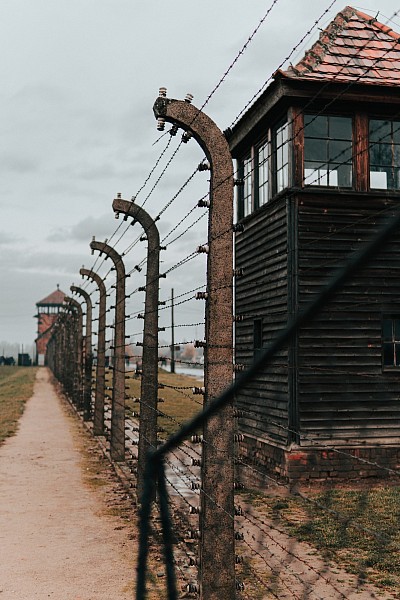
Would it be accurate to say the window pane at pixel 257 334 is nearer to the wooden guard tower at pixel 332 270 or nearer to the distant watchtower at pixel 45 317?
the wooden guard tower at pixel 332 270

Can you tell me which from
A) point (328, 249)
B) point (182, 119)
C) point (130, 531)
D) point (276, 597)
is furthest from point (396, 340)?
point (182, 119)

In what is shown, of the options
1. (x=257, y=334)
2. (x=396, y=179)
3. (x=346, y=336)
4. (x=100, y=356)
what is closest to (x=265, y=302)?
(x=257, y=334)

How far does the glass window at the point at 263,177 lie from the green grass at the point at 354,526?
5666 mm

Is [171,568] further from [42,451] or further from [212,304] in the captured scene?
[42,451]

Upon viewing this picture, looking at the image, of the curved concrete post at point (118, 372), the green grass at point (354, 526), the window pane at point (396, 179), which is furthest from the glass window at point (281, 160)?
the green grass at point (354, 526)

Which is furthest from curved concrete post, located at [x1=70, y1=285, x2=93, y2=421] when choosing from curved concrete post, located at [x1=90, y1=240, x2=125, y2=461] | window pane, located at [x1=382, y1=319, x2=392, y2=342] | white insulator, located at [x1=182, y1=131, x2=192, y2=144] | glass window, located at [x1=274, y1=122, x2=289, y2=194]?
white insulator, located at [x1=182, y1=131, x2=192, y2=144]

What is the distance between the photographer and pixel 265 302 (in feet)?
41.6

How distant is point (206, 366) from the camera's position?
5.27m

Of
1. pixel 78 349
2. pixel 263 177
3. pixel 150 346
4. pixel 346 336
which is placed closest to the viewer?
pixel 150 346

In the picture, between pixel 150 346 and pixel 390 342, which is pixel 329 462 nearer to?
pixel 390 342

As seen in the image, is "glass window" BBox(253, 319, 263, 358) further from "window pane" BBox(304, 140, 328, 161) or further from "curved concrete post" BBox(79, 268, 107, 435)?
"curved concrete post" BBox(79, 268, 107, 435)

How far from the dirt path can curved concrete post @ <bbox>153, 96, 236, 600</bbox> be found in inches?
50.4

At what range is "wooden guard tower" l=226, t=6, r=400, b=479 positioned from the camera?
36.4ft

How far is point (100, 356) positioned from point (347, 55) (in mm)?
8972
